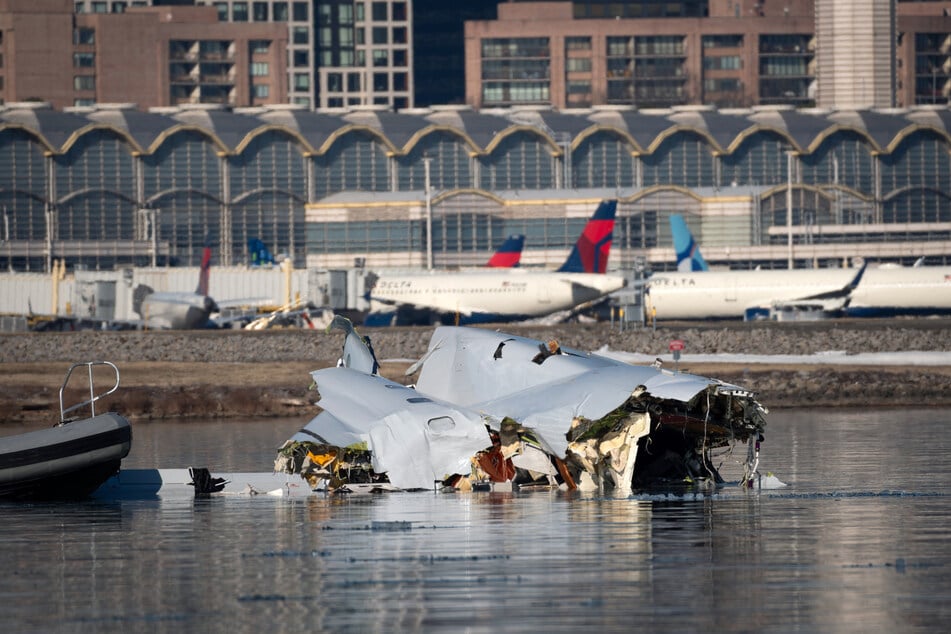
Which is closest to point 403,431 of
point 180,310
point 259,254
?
point 180,310

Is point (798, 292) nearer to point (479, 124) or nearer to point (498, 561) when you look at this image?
point (479, 124)

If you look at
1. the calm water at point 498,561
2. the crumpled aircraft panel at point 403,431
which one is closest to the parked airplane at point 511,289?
the calm water at point 498,561

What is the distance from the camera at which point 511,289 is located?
113625 mm

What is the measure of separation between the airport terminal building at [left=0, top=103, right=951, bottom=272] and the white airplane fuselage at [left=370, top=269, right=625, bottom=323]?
38565 mm

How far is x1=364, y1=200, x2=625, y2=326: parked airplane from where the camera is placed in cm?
11175

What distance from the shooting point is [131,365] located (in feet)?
257

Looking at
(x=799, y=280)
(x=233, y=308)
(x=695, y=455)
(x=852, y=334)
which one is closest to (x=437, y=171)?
(x=233, y=308)

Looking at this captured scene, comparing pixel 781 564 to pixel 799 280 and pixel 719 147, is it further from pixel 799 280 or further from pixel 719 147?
pixel 719 147

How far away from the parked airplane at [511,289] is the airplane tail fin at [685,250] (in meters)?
16.4

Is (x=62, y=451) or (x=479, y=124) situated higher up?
(x=479, y=124)

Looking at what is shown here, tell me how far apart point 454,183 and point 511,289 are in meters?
61.8

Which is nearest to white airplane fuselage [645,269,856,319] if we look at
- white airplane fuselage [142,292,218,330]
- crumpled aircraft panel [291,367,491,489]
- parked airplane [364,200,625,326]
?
parked airplane [364,200,625,326]

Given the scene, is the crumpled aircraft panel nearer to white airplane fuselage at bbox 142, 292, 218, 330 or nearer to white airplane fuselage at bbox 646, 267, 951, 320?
white airplane fuselage at bbox 142, 292, 218, 330

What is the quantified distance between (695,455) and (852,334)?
2015 inches
